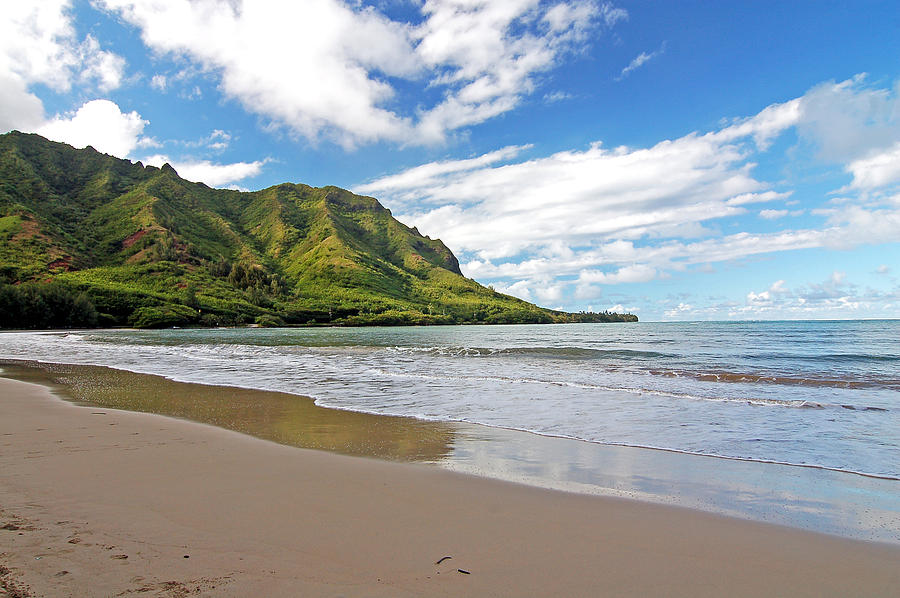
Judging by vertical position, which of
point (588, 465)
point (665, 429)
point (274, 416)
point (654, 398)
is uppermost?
point (654, 398)

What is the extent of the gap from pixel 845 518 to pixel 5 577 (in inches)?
321

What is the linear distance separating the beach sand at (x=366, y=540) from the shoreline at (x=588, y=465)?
507mm

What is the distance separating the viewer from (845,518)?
5547 millimetres

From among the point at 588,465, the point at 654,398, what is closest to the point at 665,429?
the point at 588,465

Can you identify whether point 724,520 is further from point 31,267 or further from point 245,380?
point 31,267

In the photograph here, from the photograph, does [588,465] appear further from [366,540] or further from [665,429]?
[366,540]

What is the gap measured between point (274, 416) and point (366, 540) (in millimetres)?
8188

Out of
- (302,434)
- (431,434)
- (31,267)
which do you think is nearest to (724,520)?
(431,434)

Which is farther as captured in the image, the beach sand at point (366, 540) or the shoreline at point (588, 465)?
the shoreline at point (588, 465)

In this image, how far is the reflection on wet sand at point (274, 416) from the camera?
355 inches

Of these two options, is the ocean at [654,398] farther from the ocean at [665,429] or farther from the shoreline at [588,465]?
the shoreline at [588,465]

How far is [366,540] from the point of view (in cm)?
460

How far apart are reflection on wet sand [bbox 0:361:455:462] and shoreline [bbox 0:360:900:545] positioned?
34mm

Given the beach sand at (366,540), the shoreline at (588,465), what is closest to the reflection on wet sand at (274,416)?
the shoreline at (588,465)
